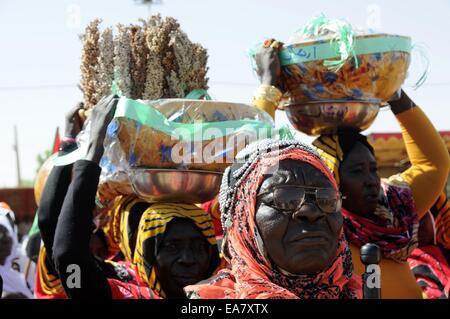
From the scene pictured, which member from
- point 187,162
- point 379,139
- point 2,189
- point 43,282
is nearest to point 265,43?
point 187,162

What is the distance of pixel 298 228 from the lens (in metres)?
2.47

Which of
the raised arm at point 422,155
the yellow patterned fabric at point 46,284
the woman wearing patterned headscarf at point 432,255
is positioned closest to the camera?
the yellow patterned fabric at point 46,284

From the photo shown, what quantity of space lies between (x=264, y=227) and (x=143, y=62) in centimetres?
147

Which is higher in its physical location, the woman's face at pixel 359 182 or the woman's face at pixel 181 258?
the woman's face at pixel 359 182

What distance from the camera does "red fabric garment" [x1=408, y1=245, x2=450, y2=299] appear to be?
177 inches

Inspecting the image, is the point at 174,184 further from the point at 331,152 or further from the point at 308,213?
the point at 308,213

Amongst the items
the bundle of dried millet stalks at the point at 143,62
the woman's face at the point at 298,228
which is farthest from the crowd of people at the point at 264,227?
the bundle of dried millet stalks at the point at 143,62

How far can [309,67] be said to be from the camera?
3848 mm

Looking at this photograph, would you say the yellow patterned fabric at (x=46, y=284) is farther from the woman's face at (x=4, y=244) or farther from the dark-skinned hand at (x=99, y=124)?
the woman's face at (x=4, y=244)

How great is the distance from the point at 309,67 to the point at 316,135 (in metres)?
0.50

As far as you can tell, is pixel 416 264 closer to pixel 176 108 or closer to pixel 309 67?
pixel 309 67

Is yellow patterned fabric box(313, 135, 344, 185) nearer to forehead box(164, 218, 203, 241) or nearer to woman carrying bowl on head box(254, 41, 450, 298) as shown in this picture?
woman carrying bowl on head box(254, 41, 450, 298)

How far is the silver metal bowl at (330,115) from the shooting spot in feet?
13.0

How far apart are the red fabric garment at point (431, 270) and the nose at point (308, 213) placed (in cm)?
220
